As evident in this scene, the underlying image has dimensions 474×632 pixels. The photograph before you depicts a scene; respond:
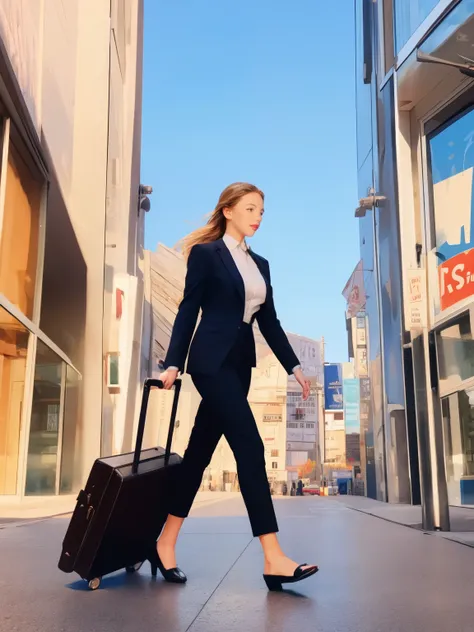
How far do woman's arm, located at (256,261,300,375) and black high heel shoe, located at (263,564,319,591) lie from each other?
79cm

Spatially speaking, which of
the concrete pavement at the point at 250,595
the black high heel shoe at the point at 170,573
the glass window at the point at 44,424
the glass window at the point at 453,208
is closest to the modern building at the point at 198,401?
the glass window at the point at 44,424

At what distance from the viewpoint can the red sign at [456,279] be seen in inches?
344

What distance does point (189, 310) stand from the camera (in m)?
2.70

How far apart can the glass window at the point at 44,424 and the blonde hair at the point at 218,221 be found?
937 cm

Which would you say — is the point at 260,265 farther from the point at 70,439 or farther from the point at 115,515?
the point at 70,439

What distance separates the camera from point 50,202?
13.3 metres

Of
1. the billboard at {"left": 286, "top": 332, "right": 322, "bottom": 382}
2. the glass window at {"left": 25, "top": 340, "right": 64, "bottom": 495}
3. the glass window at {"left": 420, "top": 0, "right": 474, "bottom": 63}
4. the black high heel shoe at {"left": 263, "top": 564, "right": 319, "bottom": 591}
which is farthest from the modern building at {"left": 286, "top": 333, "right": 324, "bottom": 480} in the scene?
the black high heel shoe at {"left": 263, "top": 564, "right": 319, "bottom": 591}

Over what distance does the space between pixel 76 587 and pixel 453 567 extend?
66.0 inches

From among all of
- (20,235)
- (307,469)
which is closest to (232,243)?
(20,235)

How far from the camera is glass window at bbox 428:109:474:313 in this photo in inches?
351

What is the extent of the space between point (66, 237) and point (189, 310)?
43.6ft

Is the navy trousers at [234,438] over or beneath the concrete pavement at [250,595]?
over

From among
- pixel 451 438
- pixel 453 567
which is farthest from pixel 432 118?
pixel 453 567

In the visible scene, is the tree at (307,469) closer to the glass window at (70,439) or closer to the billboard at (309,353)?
A: the billboard at (309,353)
